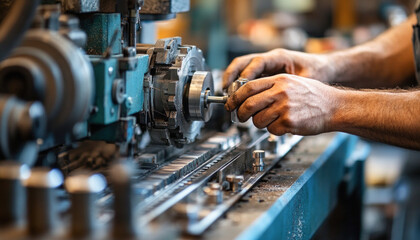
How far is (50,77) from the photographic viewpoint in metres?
0.87

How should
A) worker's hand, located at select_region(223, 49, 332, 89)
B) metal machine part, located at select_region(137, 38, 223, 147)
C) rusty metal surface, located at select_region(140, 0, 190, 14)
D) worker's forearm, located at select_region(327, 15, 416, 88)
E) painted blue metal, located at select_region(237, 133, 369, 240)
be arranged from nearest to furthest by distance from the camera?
painted blue metal, located at select_region(237, 133, 369, 240) → metal machine part, located at select_region(137, 38, 223, 147) → rusty metal surface, located at select_region(140, 0, 190, 14) → worker's hand, located at select_region(223, 49, 332, 89) → worker's forearm, located at select_region(327, 15, 416, 88)

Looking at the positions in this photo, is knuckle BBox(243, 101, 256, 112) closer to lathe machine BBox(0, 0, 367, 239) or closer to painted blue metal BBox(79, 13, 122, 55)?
lathe machine BBox(0, 0, 367, 239)

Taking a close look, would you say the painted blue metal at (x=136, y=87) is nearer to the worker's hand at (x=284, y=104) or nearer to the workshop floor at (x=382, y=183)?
the worker's hand at (x=284, y=104)

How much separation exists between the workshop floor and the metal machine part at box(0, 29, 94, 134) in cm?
165

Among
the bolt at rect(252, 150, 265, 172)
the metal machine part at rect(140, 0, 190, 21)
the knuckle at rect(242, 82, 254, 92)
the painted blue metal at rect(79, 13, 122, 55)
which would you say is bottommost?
the bolt at rect(252, 150, 265, 172)

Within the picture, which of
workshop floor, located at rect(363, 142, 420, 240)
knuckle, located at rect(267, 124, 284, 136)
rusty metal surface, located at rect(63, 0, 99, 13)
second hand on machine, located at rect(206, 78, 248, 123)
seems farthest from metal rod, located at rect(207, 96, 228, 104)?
workshop floor, located at rect(363, 142, 420, 240)

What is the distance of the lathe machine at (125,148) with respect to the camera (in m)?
0.78

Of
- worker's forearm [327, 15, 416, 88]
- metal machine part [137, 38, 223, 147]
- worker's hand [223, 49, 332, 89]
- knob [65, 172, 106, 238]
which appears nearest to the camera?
knob [65, 172, 106, 238]

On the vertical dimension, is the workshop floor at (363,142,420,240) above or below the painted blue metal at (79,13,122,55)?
below

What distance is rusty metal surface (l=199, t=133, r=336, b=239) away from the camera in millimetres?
917

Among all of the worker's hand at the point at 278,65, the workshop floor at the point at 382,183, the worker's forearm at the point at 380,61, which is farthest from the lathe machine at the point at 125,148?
the workshop floor at the point at 382,183

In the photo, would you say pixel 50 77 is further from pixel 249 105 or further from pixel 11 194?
pixel 249 105

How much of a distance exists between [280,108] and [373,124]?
237mm

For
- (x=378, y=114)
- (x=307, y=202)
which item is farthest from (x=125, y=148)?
(x=378, y=114)
